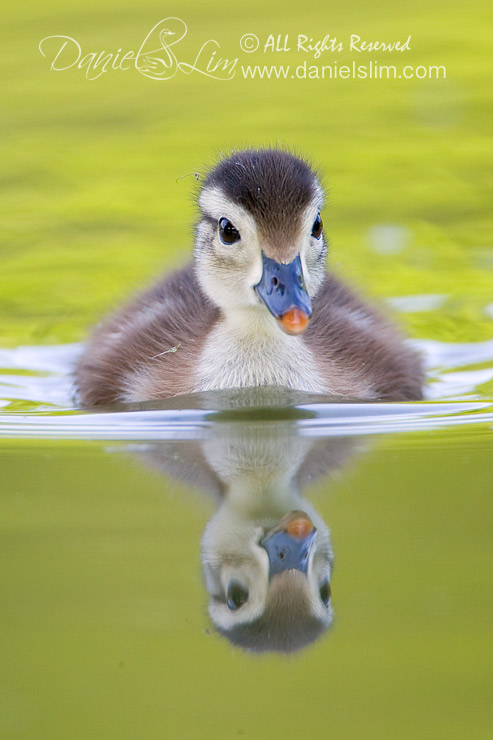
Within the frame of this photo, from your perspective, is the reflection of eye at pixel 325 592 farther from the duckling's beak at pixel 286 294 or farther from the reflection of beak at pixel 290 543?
the duckling's beak at pixel 286 294

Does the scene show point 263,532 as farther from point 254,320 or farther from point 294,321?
point 254,320

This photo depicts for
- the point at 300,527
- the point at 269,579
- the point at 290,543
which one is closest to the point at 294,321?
the point at 300,527

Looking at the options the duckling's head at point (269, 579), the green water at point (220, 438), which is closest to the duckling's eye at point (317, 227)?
the green water at point (220, 438)

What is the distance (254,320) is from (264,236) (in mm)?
479

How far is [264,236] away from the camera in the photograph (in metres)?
4.27

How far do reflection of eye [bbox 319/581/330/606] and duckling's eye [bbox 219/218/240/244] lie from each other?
6.58 ft

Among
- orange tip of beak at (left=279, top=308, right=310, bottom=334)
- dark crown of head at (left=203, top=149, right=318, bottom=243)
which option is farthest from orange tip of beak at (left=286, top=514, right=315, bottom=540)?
dark crown of head at (left=203, top=149, right=318, bottom=243)

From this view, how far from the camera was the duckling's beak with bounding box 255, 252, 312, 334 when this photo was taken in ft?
13.2

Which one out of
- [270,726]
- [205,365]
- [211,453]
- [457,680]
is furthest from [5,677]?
[205,365]

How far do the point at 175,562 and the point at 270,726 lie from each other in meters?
0.69

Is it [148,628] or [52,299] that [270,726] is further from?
[52,299]

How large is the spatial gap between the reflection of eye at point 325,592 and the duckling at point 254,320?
143cm

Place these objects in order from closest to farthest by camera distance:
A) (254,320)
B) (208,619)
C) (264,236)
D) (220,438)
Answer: (208,619)
(220,438)
(264,236)
(254,320)

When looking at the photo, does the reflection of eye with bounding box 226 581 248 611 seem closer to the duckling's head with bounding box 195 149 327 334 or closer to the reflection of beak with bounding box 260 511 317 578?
the reflection of beak with bounding box 260 511 317 578
